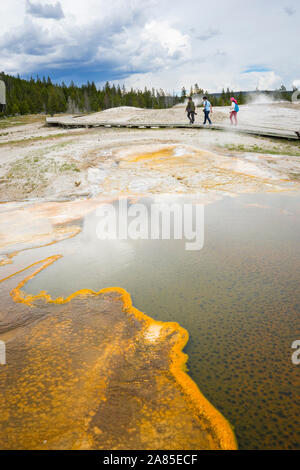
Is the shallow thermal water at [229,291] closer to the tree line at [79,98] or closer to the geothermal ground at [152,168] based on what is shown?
the geothermal ground at [152,168]

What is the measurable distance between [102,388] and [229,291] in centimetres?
197

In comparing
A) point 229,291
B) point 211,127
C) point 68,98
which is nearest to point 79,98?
point 68,98

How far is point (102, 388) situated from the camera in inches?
94.2

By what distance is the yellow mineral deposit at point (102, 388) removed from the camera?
6.69 ft

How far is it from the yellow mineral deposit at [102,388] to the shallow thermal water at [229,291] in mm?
181

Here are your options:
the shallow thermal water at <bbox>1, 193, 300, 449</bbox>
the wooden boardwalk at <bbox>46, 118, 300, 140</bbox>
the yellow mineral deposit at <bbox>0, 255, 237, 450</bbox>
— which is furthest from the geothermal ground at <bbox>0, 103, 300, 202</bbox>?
the yellow mineral deposit at <bbox>0, 255, 237, 450</bbox>

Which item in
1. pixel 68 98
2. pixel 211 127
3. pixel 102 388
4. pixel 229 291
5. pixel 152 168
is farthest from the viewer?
pixel 68 98

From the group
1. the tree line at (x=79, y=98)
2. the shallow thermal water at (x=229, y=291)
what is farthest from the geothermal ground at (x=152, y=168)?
the tree line at (x=79, y=98)

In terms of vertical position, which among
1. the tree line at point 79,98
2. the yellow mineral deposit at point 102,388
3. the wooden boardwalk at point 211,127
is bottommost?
the yellow mineral deposit at point 102,388

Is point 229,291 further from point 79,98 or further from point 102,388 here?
point 79,98

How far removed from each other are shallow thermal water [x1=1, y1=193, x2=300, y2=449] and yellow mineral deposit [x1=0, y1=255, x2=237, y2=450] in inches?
7.1

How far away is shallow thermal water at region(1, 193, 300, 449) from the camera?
2.29 meters

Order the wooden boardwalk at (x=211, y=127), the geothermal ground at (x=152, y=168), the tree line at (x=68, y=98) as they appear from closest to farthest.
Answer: the geothermal ground at (x=152, y=168), the wooden boardwalk at (x=211, y=127), the tree line at (x=68, y=98)

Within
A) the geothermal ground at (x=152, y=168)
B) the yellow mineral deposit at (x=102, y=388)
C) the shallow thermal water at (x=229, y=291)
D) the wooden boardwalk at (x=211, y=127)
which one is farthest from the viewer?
the wooden boardwalk at (x=211, y=127)
